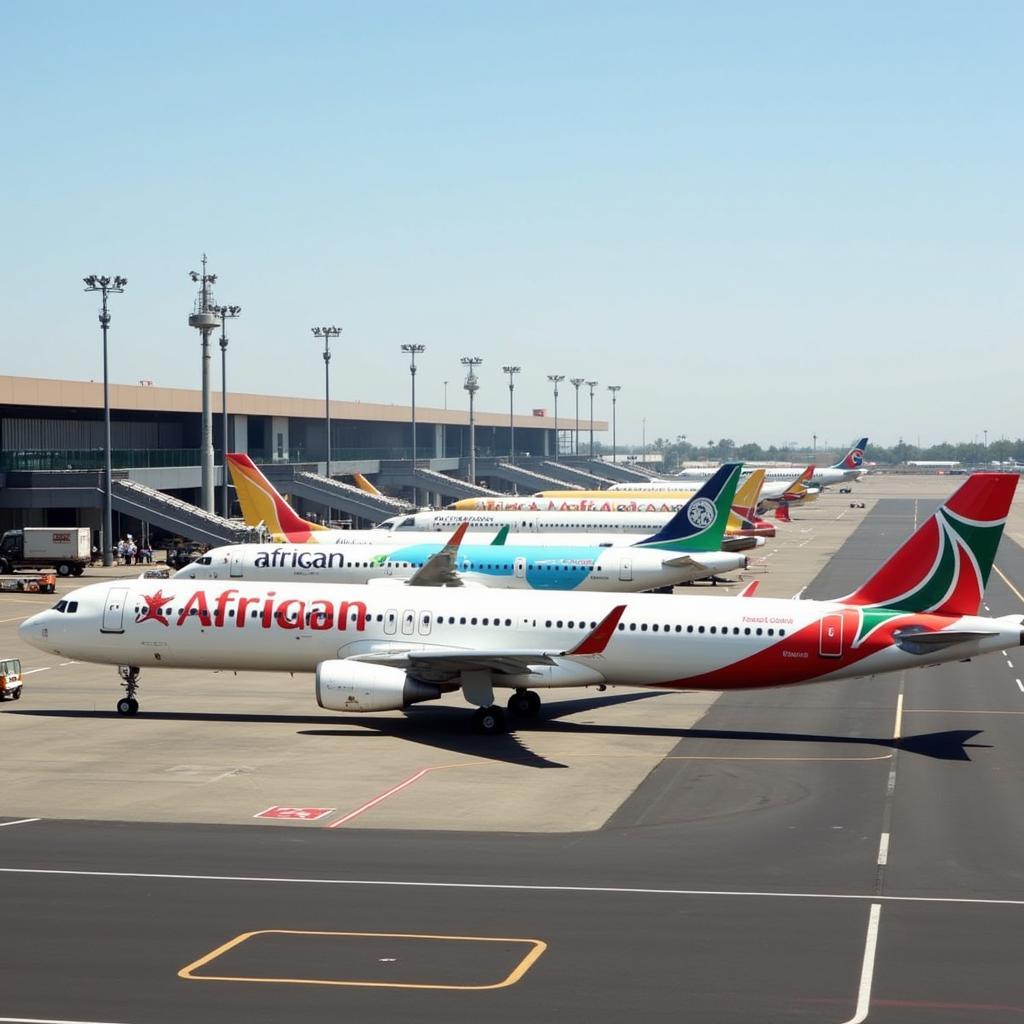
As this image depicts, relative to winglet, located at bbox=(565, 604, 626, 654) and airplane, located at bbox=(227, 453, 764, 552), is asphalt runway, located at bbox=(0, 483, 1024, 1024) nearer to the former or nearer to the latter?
winglet, located at bbox=(565, 604, 626, 654)

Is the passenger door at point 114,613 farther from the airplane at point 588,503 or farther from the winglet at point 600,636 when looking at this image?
the airplane at point 588,503

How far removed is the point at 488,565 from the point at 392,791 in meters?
38.4

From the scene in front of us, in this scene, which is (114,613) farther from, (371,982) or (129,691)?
(371,982)

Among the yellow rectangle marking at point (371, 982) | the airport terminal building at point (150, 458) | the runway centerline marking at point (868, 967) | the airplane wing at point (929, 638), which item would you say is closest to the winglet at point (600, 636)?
the airplane wing at point (929, 638)

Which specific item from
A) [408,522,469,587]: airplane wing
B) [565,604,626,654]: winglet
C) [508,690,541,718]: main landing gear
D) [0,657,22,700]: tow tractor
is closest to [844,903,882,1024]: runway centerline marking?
[565,604,626,654]: winglet

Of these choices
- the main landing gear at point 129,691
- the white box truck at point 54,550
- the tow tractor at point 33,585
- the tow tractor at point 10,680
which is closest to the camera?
the main landing gear at point 129,691

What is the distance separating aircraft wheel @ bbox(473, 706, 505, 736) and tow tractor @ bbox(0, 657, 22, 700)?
55.0ft

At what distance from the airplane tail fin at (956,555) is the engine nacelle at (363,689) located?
13735mm

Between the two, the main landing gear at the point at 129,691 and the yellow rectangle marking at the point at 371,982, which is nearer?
the yellow rectangle marking at the point at 371,982

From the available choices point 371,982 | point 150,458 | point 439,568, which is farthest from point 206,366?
point 371,982

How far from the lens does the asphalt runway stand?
20359 millimetres

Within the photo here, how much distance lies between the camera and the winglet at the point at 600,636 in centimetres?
4069

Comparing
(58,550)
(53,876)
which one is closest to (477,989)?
(53,876)

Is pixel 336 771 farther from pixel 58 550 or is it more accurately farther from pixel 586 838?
pixel 58 550
